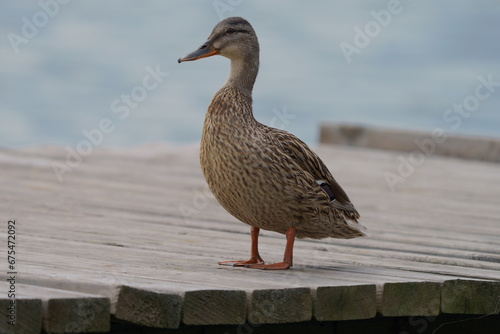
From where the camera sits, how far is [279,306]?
3.59m

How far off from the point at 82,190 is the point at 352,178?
9.02 ft

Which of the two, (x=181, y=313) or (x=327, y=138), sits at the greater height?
(x=327, y=138)

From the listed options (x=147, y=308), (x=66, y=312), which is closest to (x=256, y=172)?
(x=147, y=308)

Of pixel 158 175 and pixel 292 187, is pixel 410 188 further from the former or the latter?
pixel 292 187

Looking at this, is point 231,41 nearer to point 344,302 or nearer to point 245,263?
point 245,263

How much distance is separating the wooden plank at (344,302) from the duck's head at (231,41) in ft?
4.83

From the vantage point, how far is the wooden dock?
3340 mm

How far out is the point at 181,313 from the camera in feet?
11.0

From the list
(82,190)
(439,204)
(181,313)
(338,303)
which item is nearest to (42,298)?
(181,313)

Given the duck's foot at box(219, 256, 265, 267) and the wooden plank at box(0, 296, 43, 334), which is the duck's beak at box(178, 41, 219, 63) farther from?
the wooden plank at box(0, 296, 43, 334)

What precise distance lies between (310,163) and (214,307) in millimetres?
1356

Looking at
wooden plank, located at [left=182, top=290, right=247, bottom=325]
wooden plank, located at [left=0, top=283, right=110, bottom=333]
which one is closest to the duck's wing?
wooden plank, located at [left=182, top=290, right=247, bottom=325]

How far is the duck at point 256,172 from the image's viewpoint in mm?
4375

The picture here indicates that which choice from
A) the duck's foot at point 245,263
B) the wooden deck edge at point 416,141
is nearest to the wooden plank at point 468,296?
the duck's foot at point 245,263
